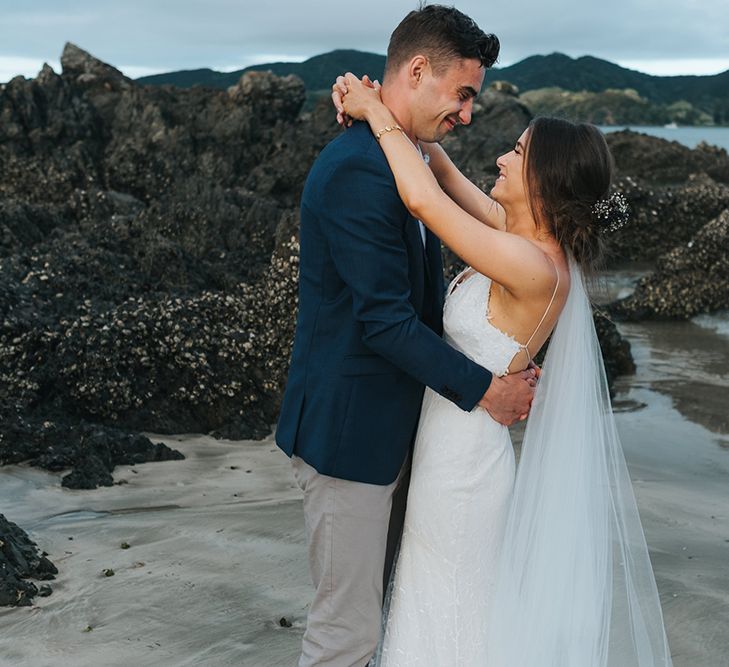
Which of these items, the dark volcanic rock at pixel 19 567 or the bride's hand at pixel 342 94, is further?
the dark volcanic rock at pixel 19 567

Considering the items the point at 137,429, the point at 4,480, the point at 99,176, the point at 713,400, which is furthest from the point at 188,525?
the point at 99,176

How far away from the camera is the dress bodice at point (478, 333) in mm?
3633

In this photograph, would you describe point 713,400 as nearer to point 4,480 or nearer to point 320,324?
point 4,480

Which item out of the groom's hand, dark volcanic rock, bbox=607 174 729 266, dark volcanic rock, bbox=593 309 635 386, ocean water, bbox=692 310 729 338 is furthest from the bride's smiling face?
dark volcanic rock, bbox=607 174 729 266

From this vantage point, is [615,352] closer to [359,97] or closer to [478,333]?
[478,333]

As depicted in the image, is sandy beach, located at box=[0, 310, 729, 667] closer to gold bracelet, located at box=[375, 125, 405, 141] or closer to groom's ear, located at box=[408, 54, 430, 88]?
gold bracelet, located at box=[375, 125, 405, 141]

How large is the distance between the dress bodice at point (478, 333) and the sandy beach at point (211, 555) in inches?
64.5

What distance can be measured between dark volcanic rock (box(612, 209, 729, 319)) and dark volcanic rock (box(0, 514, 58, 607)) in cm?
989

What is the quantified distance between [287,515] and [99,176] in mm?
14012

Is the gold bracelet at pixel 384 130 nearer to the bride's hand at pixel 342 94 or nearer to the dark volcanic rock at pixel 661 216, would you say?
the bride's hand at pixel 342 94

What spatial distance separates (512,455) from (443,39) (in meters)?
1.47

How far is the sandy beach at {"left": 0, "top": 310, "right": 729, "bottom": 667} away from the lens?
4492 mm

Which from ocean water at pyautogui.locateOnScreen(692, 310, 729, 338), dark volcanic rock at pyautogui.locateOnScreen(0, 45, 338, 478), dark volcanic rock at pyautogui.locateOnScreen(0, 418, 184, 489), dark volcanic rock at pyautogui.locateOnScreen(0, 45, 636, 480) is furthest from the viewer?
ocean water at pyautogui.locateOnScreen(692, 310, 729, 338)

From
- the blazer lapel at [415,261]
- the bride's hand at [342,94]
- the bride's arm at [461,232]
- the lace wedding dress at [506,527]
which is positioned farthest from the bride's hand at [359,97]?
the lace wedding dress at [506,527]
